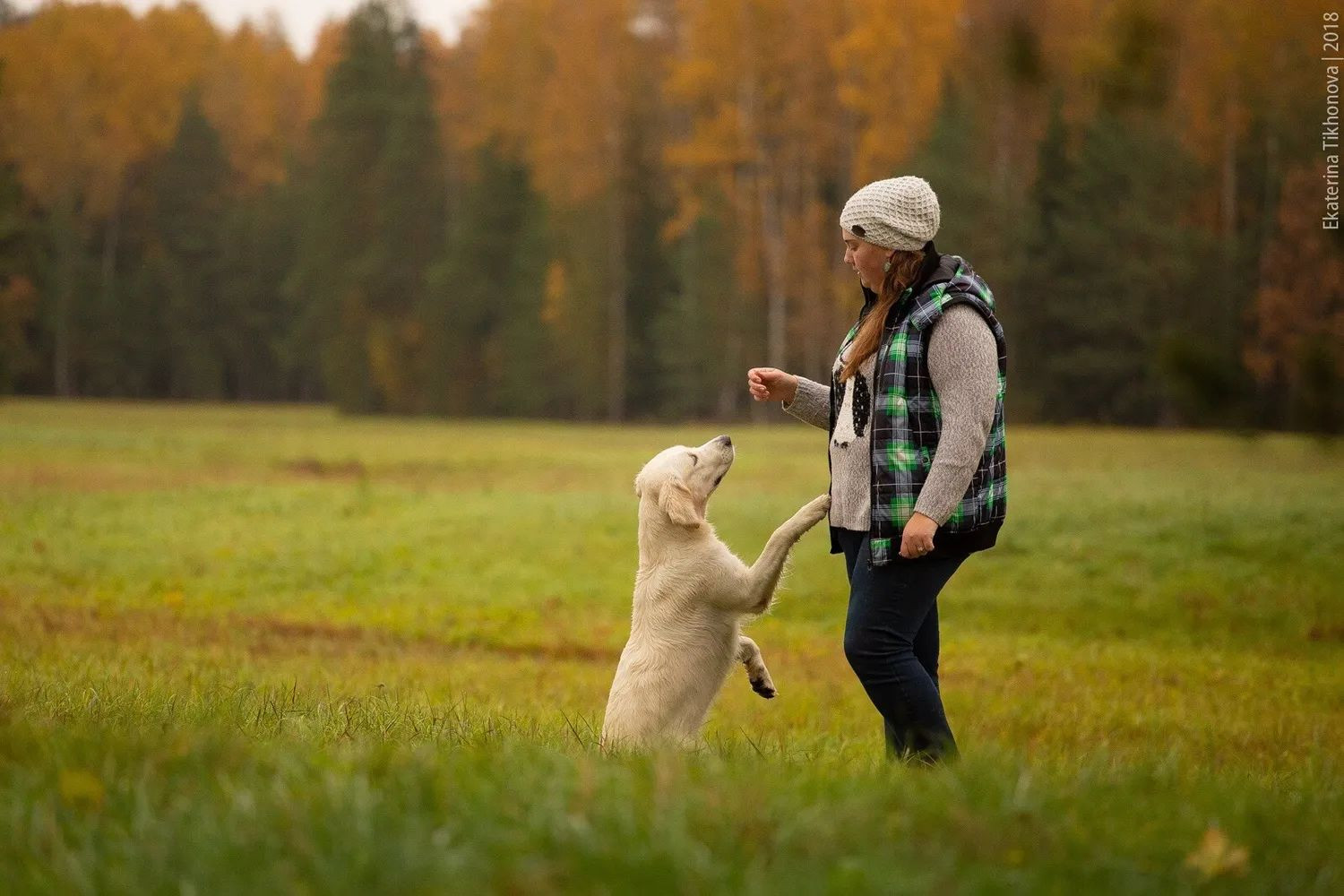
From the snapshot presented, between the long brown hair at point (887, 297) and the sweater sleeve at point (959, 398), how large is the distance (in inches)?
8.8

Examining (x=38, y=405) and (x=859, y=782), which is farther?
(x=38, y=405)

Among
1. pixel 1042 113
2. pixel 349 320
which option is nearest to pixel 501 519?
pixel 1042 113

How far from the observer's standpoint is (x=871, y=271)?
16.7 ft

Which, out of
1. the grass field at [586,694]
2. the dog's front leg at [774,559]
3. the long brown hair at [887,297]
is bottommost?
the grass field at [586,694]

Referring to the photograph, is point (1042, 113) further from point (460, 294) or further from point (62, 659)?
point (62, 659)

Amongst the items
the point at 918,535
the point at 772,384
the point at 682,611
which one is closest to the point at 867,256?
the point at 772,384

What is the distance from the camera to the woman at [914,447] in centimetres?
479

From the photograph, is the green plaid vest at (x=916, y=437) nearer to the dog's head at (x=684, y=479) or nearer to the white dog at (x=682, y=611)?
the white dog at (x=682, y=611)

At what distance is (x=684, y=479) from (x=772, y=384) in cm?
57

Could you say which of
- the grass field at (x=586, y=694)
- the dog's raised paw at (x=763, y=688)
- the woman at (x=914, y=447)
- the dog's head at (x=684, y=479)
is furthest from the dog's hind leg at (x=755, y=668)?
the woman at (x=914, y=447)

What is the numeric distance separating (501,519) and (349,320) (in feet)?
125

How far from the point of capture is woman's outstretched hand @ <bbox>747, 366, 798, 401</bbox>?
5.57m

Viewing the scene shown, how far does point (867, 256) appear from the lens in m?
5.05

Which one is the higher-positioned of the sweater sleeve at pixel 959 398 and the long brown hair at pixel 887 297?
the long brown hair at pixel 887 297
